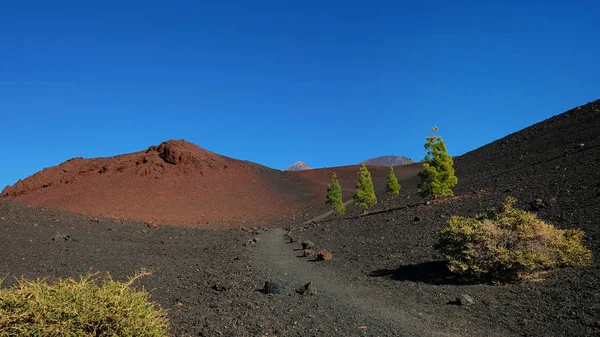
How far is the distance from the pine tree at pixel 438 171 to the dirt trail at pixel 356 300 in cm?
1174

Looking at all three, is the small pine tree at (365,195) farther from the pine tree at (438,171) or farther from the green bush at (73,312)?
the green bush at (73,312)

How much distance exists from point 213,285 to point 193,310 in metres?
2.10

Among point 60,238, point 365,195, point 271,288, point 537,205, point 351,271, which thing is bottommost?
point 351,271

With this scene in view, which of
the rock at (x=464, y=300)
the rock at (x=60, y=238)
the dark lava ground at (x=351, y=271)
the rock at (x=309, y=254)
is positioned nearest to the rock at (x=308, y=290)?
the dark lava ground at (x=351, y=271)

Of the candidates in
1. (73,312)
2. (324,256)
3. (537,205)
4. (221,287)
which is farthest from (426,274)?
(73,312)

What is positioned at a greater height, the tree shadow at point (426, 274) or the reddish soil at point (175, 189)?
the reddish soil at point (175, 189)

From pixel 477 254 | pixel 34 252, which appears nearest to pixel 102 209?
pixel 34 252

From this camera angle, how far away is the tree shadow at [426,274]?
10116 millimetres

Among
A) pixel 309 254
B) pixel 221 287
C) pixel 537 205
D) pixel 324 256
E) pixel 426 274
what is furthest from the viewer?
pixel 309 254

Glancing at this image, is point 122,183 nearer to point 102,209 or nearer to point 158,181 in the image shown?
point 158,181

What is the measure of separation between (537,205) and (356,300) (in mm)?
9525

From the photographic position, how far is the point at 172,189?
45.1 metres

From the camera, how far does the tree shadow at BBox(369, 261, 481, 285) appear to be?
33.2 feet

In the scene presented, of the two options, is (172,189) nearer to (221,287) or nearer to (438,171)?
(438,171)
